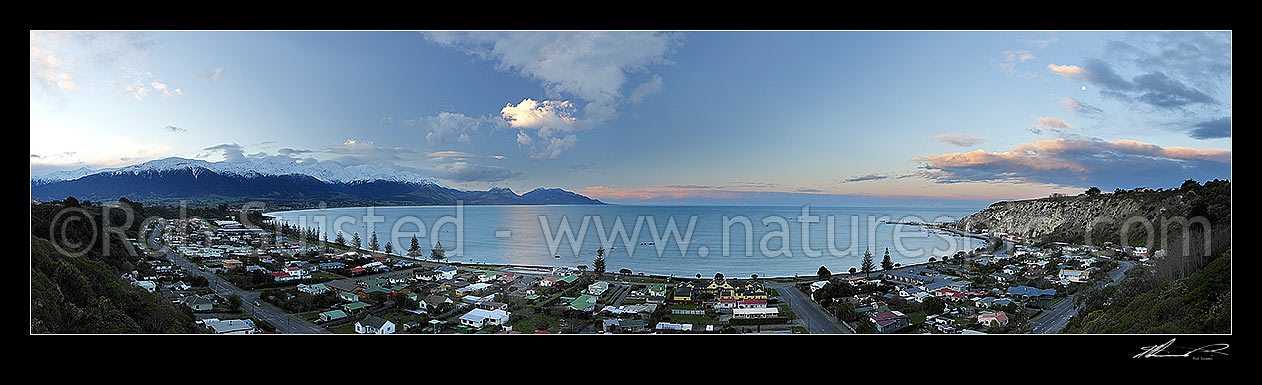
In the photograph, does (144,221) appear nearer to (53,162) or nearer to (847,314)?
(53,162)

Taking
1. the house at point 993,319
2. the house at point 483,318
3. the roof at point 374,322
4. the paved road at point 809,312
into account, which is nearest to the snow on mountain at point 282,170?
the roof at point 374,322

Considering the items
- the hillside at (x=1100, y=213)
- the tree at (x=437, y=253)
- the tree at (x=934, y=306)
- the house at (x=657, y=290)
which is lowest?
the tree at (x=934, y=306)

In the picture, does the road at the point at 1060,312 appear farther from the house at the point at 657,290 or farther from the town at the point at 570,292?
the house at the point at 657,290

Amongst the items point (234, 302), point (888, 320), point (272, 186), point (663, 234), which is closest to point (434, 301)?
point (234, 302)
